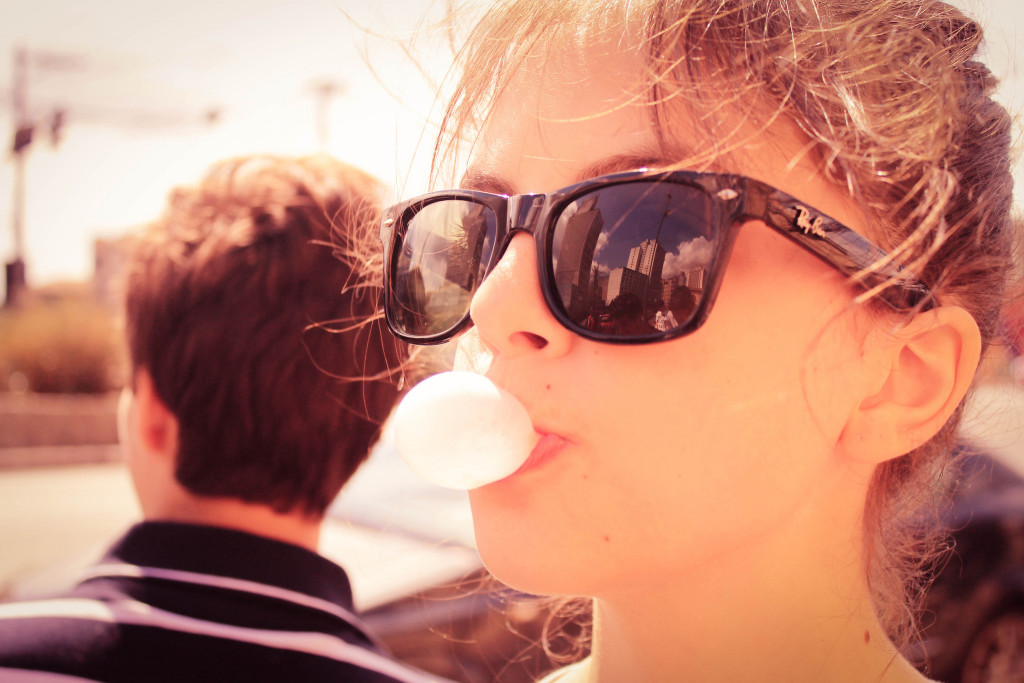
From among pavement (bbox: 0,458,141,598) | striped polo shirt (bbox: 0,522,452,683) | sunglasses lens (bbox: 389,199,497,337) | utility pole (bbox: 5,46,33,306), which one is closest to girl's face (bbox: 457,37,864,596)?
sunglasses lens (bbox: 389,199,497,337)

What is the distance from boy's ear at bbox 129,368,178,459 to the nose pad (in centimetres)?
106

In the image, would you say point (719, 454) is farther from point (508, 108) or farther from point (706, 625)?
point (508, 108)

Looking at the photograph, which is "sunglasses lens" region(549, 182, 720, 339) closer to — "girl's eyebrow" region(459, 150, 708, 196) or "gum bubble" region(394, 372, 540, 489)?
"girl's eyebrow" region(459, 150, 708, 196)

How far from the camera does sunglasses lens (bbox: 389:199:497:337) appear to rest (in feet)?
3.57

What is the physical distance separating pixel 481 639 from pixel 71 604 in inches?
71.0

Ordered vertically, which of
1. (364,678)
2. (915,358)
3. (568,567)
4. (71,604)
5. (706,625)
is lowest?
(364,678)

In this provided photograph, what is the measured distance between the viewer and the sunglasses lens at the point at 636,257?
891mm

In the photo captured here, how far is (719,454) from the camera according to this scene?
0.91m

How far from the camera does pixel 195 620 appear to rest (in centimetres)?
136

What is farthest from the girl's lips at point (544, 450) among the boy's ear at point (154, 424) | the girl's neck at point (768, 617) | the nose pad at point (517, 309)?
the boy's ear at point (154, 424)

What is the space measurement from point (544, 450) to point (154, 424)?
1.18 meters

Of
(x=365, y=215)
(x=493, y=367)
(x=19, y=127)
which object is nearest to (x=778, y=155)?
(x=493, y=367)

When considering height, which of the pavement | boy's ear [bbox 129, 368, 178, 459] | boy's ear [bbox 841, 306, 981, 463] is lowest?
the pavement

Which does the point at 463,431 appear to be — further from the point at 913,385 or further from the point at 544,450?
the point at 913,385
